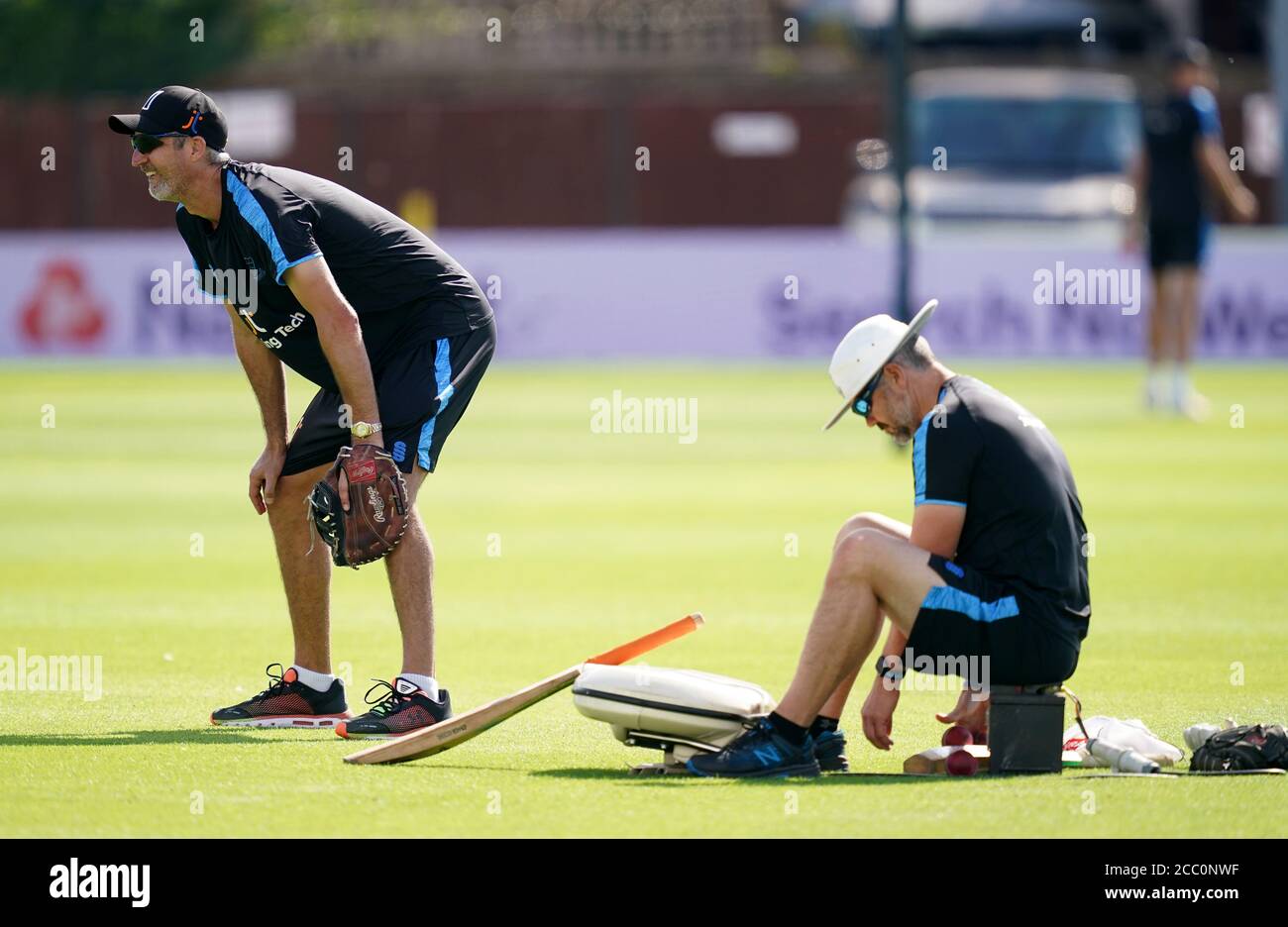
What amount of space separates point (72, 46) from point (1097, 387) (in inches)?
833

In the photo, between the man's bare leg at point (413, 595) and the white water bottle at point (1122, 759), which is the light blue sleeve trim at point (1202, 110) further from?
the white water bottle at point (1122, 759)

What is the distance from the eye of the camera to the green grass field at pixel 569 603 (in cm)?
705

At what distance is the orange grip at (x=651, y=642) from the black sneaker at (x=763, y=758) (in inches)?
21.9

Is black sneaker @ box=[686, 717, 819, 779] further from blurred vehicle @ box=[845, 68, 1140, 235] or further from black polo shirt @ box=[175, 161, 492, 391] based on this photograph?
blurred vehicle @ box=[845, 68, 1140, 235]

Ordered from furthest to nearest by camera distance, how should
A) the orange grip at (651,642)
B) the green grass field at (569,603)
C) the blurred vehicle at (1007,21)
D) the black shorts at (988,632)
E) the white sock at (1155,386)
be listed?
the blurred vehicle at (1007,21) < the white sock at (1155,386) < the orange grip at (651,642) < the black shorts at (988,632) < the green grass field at (569,603)

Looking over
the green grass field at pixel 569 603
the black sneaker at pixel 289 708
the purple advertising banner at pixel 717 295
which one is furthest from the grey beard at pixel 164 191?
the purple advertising banner at pixel 717 295

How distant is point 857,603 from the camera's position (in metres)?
7.43

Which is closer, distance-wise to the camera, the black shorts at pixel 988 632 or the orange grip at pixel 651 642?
the black shorts at pixel 988 632

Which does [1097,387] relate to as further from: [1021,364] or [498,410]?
[498,410]

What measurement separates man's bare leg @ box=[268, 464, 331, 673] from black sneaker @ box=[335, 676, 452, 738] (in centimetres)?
53

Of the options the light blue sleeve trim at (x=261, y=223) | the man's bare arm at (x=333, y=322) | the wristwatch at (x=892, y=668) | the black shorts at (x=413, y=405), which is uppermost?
the light blue sleeve trim at (x=261, y=223)

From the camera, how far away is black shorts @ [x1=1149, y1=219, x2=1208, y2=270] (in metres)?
21.9

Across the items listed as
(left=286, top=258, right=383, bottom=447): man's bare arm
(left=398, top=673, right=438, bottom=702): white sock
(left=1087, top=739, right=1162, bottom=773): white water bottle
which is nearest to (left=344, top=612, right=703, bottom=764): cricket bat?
(left=398, top=673, right=438, bottom=702): white sock
